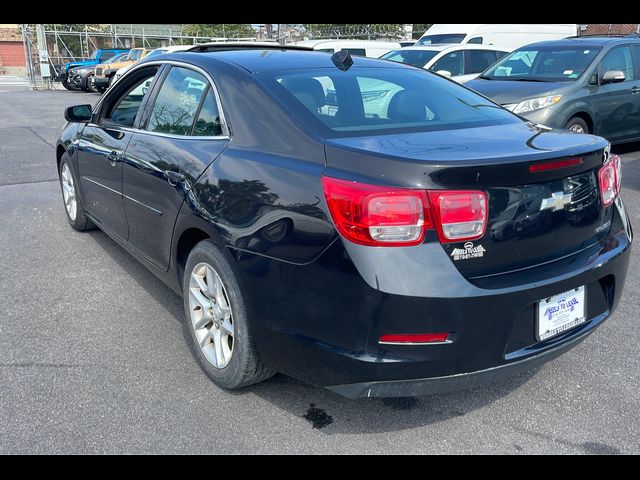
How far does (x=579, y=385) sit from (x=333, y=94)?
1.95 metres

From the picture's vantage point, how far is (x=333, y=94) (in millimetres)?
3180

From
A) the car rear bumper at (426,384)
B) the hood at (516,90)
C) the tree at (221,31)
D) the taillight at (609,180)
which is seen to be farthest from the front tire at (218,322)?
the tree at (221,31)

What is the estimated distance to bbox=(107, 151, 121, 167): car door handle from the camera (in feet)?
12.9

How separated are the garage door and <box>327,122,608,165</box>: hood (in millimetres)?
46819

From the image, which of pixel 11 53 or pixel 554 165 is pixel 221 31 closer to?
pixel 11 53

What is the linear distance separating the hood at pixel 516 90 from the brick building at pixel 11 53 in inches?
1688

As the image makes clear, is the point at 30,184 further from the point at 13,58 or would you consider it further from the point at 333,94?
the point at 13,58

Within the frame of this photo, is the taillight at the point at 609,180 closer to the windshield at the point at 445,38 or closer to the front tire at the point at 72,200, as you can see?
the front tire at the point at 72,200

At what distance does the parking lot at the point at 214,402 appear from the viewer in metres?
2.63

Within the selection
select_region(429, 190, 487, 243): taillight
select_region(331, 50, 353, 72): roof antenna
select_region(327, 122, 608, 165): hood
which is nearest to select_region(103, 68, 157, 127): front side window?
select_region(331, 50, 353, 72): roof antenna

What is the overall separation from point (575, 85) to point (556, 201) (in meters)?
6.15

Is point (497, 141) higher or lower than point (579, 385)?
higher

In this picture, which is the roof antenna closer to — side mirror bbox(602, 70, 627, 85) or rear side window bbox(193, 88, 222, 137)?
rear side window bbox(193, 88, 222, 137)
